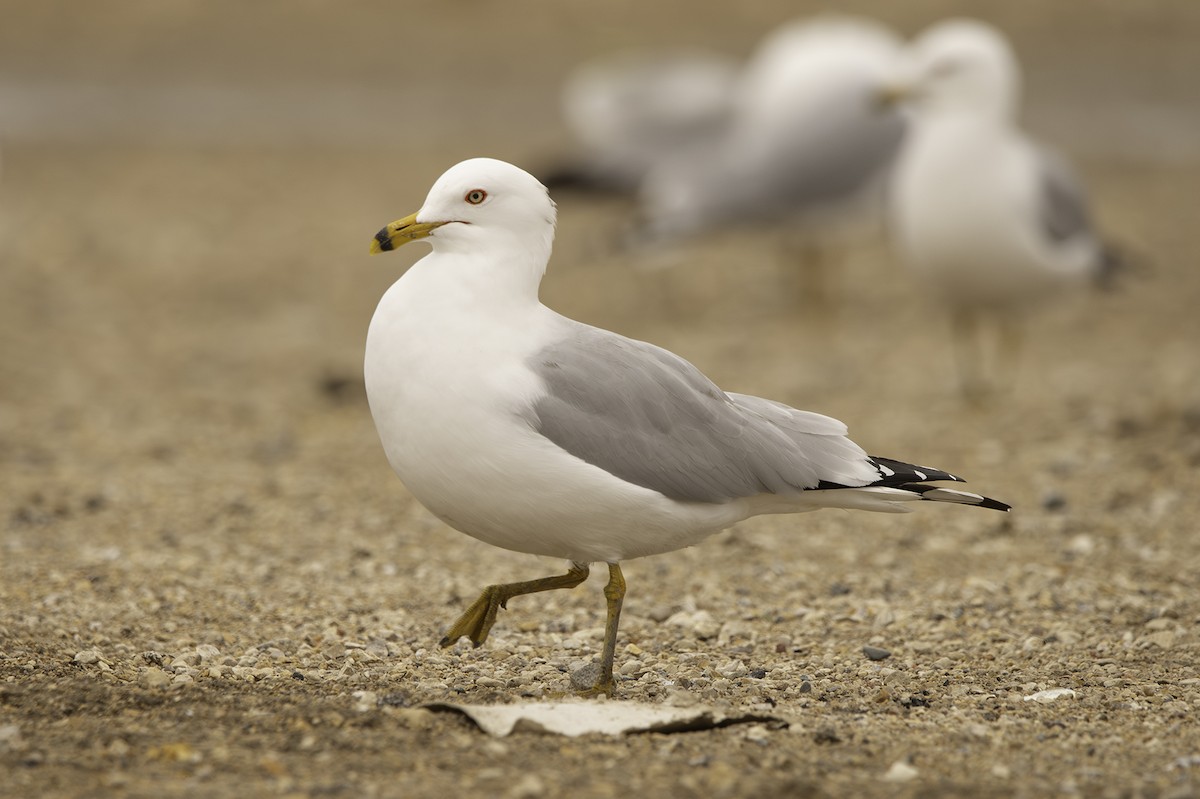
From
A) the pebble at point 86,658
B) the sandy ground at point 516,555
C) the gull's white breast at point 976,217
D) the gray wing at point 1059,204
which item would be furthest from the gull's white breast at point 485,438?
the gray wing at point 1059,204

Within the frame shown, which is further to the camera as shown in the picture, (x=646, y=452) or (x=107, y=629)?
(x=107, y=629)

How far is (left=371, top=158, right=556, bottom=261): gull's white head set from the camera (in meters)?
4.54

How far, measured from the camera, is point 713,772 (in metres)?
3.84

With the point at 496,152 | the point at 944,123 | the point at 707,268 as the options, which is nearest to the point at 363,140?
the point at 496,152

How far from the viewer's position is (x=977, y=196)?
9086 millimetres

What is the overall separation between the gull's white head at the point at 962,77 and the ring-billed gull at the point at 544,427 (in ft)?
16.2

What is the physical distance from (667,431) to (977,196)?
5100mm

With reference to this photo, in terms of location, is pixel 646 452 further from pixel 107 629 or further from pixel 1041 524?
pixel 1041 524

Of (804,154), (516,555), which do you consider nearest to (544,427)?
(516,555)

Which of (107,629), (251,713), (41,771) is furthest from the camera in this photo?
(107,629)

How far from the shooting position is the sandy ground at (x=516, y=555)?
13.2 ft

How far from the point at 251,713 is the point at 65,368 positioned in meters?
6.02

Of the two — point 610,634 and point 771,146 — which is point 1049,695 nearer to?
point 610,634

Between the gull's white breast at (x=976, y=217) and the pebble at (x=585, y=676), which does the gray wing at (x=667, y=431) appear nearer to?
the pebble at (x=585, y=676)
